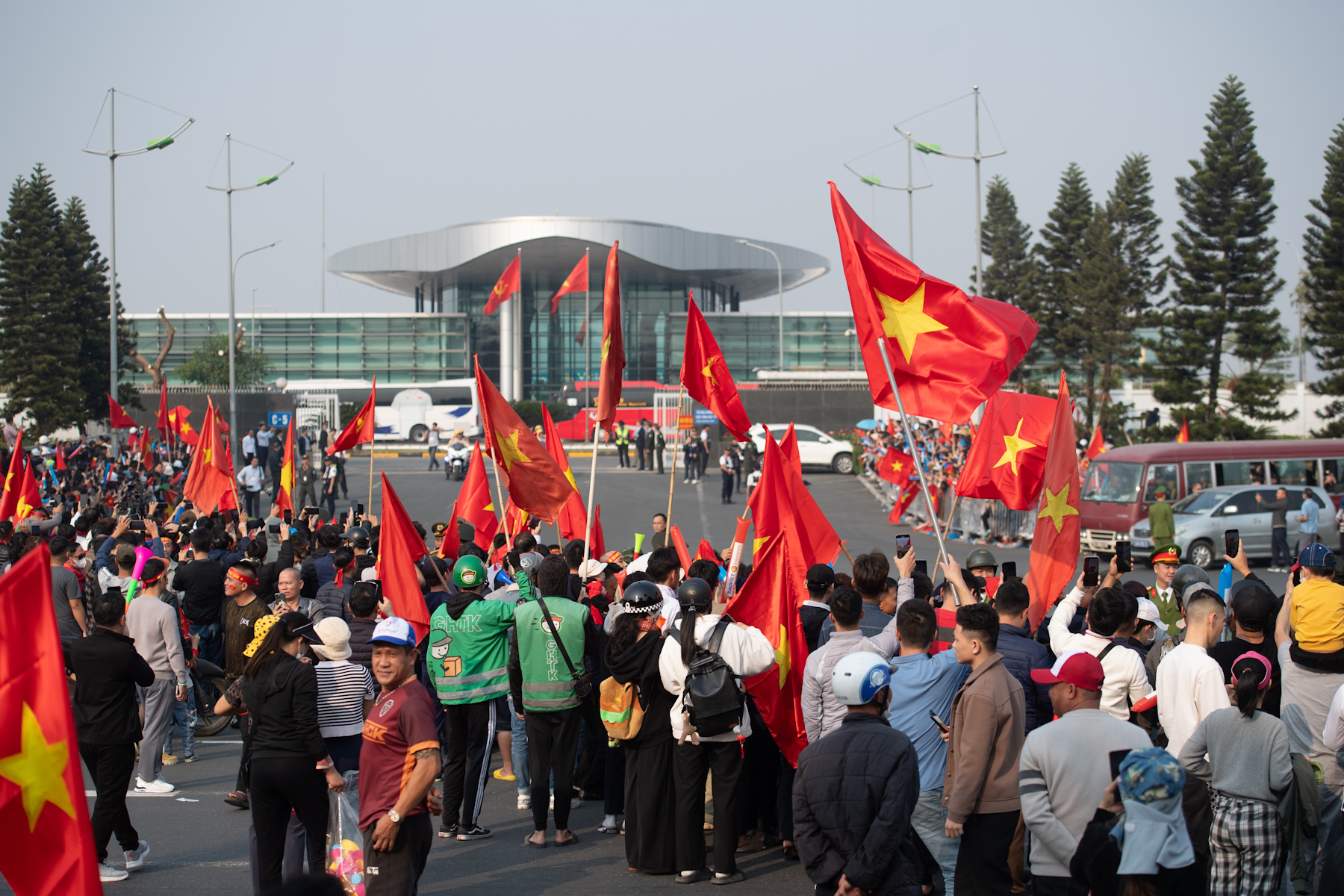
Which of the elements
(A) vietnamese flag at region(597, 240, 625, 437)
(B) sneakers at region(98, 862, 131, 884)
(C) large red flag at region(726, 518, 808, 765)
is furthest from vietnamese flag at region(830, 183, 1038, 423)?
(B) sneakers at region(98, 862, 131, 884)

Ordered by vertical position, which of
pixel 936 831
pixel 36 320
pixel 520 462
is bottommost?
pixel 936 831

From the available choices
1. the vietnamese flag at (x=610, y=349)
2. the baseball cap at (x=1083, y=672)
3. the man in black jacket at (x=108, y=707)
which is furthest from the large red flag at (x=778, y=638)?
the vietnamese flag at (x=610, y=349)

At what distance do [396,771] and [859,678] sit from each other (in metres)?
1.95

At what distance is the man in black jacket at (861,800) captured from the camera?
13.0ft

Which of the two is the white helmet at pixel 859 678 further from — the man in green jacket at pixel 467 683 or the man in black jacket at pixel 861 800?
the man in green jacket at pixel 467 683

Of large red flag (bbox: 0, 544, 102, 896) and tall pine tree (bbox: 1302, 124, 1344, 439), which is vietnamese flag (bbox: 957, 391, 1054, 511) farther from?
tall pine tree (bbox: 1302, 124, 1344, 439)

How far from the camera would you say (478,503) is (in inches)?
526

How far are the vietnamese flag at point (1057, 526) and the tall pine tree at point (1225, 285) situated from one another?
3022cm

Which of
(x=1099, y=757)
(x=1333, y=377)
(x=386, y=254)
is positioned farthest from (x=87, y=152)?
(x=386, y=254)

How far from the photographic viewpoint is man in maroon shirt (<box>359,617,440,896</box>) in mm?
4625

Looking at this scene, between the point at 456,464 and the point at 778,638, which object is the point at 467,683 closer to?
the point at 778,638

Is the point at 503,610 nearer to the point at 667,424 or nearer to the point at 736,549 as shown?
the point at 736,549

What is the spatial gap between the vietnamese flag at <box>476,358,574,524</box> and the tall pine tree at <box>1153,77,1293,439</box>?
1192 inches

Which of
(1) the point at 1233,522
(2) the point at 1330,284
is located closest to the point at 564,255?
(2) the point at 1330,284
